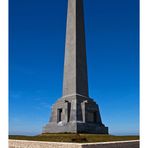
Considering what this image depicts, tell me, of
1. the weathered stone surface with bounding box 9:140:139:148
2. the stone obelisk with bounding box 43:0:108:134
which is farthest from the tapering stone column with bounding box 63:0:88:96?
the weathered stone surface with bounding box 9:140:139:148

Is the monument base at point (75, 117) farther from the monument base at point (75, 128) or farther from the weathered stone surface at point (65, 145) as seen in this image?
the weathered stone surface at point (65, 145)

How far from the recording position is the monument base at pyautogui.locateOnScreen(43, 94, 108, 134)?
629 inches

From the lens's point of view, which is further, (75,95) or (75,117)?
(75,95)

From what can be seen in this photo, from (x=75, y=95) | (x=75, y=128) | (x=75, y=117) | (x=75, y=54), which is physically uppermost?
(x=75, y=54)

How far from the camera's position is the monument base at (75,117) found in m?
16.0

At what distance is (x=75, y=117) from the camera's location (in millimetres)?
16219

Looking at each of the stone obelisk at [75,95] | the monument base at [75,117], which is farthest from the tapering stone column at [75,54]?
the monument base at [75,117]

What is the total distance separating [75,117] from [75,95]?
63.3 inches

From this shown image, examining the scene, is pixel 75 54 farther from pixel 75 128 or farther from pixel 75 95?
pixel 75 128

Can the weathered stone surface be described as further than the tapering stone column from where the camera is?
No

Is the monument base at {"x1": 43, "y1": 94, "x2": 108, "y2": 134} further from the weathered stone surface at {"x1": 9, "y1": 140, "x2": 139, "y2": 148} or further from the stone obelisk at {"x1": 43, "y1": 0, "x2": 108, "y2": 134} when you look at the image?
the weathered stone surface at {"x1": 9, "y1": 140, "x2": 139, "y2": 148}

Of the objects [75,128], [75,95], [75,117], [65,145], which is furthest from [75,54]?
[65,145]

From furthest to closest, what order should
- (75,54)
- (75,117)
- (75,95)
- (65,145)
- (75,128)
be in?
(75,54), (75,95), (75,117), (75,128), (65,145)
